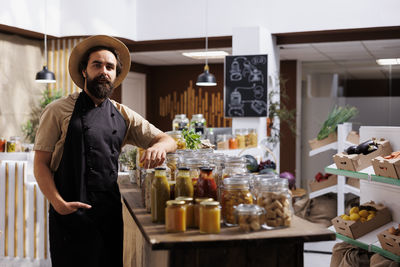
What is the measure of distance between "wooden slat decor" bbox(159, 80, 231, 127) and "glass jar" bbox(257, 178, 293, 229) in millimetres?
8533

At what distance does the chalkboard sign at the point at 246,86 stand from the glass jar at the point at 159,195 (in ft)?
16.3

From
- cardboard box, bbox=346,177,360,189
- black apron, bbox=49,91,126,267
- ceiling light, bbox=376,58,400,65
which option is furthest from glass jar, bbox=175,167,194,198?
ceiling light, bbox=376,58,400,65

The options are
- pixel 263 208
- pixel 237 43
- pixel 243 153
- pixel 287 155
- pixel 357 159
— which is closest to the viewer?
pixel 263 208

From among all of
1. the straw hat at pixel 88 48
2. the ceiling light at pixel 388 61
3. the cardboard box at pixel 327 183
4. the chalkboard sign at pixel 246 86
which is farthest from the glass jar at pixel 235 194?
the ceiling light at pixel 388 61

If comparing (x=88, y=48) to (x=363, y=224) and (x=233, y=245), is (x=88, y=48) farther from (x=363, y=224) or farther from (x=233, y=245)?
(x=363, y=224)

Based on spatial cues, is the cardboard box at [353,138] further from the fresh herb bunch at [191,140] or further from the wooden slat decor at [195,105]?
the wooden slat decor at [195,105]

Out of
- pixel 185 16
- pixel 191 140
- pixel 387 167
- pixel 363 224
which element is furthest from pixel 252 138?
pixel 387 167

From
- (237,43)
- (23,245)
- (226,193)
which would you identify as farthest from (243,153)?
(226,193)

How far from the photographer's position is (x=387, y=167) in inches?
113

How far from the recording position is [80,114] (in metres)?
2.40

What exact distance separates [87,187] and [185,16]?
226 inches

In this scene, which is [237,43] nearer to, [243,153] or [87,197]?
[243,153]

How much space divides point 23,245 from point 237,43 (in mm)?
4120

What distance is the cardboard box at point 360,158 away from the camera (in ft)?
10.7
